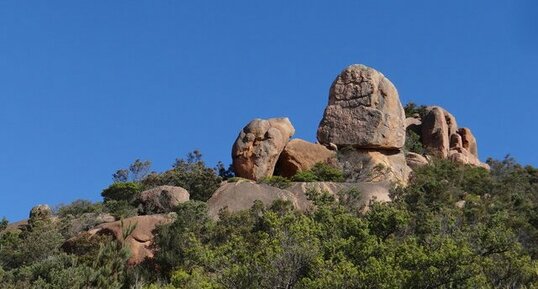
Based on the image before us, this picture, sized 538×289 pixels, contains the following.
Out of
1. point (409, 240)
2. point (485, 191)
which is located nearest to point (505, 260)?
point (409, 240)

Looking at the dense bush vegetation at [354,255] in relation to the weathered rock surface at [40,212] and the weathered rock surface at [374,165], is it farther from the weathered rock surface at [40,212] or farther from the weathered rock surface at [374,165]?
the weathered rock surface at [374,165]

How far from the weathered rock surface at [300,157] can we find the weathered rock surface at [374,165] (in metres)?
0.91

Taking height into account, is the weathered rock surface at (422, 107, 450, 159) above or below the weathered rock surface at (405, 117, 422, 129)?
below

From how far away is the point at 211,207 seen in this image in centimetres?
4241

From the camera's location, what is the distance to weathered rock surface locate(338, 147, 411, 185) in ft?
165

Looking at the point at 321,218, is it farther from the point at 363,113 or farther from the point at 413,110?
the point at 413,110

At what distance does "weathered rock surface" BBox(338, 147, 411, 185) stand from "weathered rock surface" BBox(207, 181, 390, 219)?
361cm

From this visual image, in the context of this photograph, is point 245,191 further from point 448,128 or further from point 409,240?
point 448,128

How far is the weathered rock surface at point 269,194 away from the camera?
42250 mm

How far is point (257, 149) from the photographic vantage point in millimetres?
50625

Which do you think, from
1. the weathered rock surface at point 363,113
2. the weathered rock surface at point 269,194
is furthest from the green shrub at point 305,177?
the weathered rock surface at point 363,113

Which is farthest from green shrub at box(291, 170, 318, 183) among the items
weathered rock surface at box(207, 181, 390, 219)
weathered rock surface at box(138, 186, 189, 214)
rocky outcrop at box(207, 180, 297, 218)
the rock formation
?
weathered rock surface at box(138, 186, 189, 214)

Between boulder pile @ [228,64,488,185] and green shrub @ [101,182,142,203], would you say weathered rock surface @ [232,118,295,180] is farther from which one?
green shrub @ [101,182,142,203]

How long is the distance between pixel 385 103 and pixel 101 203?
60.3 feet
